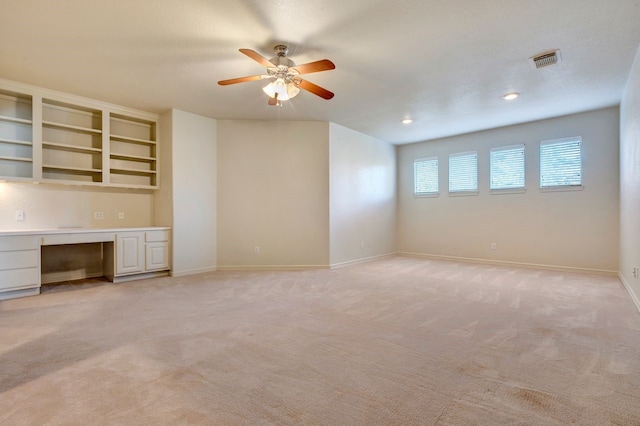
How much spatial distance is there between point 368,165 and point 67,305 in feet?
18.3

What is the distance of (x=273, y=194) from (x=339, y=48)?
3.07 meters

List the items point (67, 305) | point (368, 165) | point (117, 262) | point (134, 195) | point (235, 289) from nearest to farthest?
1. point (67, 305)
2. point (235, 289)
3. point (117, 262)
4. point (134, 195)
5. point (368, 165)

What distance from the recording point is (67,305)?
3486mm

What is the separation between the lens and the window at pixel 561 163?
17.9ft

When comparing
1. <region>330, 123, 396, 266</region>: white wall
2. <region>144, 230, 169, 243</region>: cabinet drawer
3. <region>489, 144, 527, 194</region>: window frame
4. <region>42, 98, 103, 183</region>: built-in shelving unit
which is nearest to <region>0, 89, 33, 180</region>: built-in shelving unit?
<region>42, 98, 103, 183</region>: built-in shelving unit

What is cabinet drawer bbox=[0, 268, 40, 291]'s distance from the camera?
3676 millimetres

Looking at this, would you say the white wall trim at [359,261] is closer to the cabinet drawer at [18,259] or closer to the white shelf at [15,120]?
the cabinet drawer at [18,259]

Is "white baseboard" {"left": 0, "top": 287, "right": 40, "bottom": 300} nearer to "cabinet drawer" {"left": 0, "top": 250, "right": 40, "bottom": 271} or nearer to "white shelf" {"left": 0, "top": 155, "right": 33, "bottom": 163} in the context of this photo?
"cabinet drawer" {"left": 0, "top": 250, "right": 40, "bottom": 271}

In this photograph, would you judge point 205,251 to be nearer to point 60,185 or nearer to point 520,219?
point 60,185

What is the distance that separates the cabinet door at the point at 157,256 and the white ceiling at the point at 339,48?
223cm

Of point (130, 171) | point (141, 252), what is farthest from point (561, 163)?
point (130, 171)

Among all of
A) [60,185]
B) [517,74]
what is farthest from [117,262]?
[517,74]

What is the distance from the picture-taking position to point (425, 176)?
7.41m

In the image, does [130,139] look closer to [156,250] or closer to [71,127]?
[71,127]
